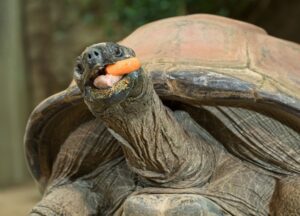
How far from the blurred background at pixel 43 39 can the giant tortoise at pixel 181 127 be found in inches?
84.6

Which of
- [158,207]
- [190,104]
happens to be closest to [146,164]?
[158,207]

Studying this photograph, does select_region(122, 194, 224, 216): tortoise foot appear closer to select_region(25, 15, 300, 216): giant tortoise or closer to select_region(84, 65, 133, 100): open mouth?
select_region(25, 15, 300, 216): giant tortoise

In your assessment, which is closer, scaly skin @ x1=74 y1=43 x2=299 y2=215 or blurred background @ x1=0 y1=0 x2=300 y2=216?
scaly skin @ x1=74 y1=43 x2=299 y2=215

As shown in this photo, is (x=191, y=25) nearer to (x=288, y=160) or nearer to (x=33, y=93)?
(x=288, y=160)

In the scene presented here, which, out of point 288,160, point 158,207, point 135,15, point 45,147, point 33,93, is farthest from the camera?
point 33,93

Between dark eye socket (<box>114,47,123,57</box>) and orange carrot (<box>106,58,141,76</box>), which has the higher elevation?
dark eye socket (<box>114,47,123,57</box>)

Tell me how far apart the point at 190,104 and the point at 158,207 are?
350 mm

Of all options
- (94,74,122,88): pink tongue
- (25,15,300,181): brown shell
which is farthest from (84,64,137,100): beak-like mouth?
(25,15,300,181): brown shell

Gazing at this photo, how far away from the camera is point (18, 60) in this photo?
21.1ft

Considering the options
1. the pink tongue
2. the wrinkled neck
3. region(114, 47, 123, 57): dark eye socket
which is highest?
region(114, 47, 123, 57): dark eye socket

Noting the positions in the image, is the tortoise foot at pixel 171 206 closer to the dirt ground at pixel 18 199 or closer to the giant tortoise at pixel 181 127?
the giant tortoise at pixel 181 127

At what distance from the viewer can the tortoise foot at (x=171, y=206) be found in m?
1.83

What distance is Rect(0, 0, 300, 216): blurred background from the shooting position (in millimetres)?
4488

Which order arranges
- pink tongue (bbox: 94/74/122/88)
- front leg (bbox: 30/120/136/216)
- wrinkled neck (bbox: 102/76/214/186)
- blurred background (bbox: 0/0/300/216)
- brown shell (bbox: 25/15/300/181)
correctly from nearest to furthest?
pink tongue (bbox: 94/74/122/88)
wrinkled neck (bbox: 102/76/214/186)
brown shell (bbox: 25/15/300/181)
front leg (bbox: 30/120/136/216)
blurred background (bbox: 0/0/300/216)
